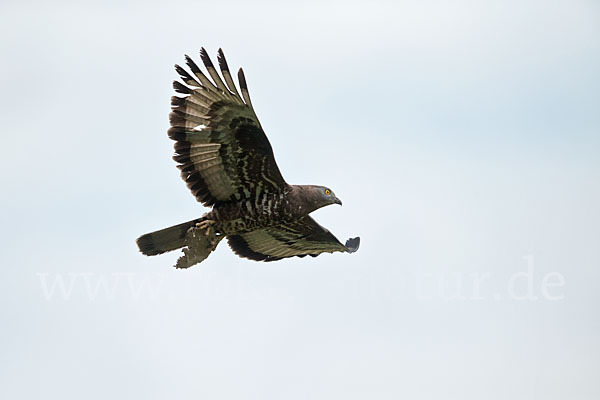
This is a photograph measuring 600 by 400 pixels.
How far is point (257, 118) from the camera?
16891 millimetres

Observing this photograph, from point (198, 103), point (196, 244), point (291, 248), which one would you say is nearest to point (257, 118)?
point (198, 103)

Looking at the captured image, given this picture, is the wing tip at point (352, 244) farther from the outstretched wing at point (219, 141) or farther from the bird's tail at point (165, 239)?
the bird's tail at point (165, 239)

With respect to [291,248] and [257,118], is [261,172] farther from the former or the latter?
Result: [291,248]

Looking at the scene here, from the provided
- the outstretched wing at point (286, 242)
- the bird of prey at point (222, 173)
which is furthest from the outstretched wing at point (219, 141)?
the outstretched wing at point (286, 242)

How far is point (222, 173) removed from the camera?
17578 millimetres

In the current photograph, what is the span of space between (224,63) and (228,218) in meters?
2.61

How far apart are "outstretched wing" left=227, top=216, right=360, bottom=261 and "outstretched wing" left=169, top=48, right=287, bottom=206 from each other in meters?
1.56

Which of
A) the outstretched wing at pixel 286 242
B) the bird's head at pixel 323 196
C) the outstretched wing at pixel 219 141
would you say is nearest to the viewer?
the outstretched wing at pixel 219 141

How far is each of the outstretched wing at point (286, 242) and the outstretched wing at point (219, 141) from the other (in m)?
1.56

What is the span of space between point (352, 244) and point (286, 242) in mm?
1178

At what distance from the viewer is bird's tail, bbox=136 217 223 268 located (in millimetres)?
17781

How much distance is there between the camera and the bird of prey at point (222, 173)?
55.3ft

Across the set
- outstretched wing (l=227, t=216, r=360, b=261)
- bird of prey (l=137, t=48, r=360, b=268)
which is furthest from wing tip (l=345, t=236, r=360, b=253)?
bird of prey (l=137, t=48, r=360, b=268)

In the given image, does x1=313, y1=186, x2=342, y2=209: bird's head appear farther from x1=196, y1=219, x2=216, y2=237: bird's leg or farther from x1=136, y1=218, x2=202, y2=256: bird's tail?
x1=136, y1=218, x2=202, y2=256: bird's tail
